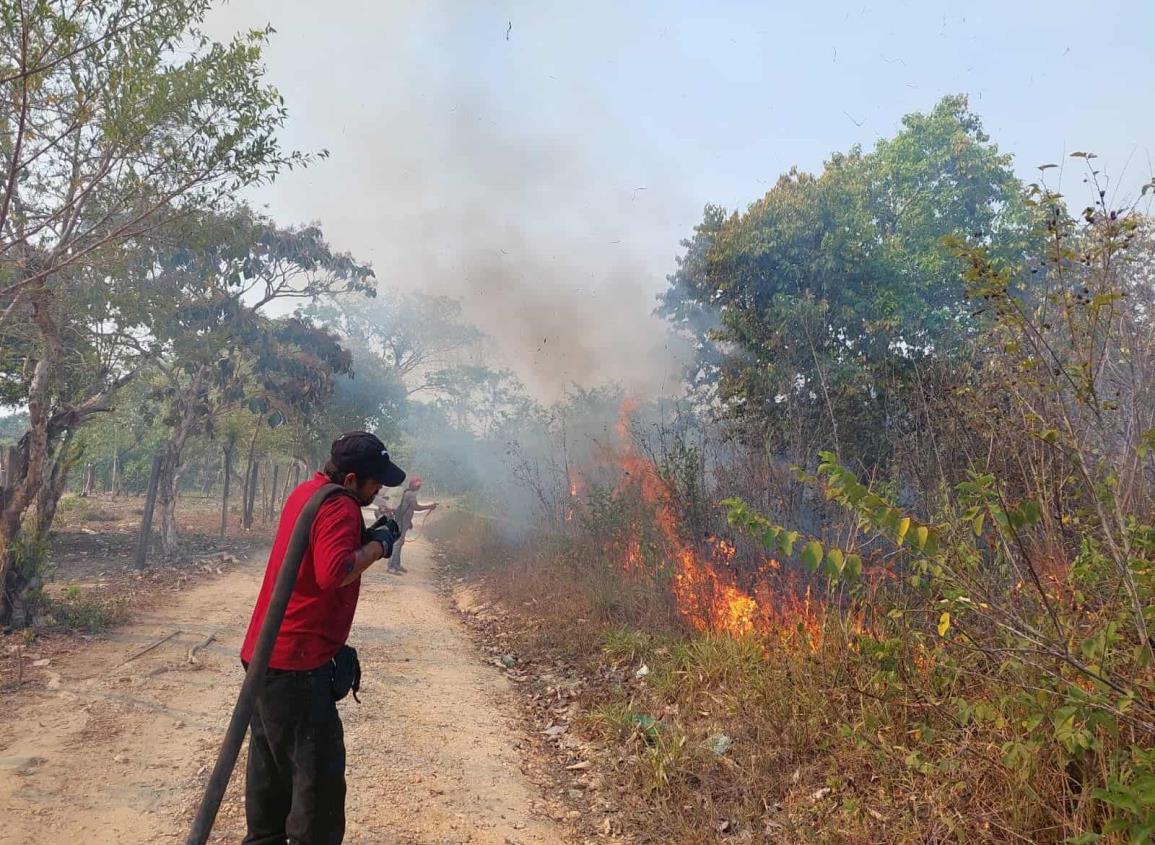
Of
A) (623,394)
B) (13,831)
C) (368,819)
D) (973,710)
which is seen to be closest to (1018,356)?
(973,710)

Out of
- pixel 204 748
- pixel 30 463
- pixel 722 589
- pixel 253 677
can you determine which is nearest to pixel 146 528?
pixel 30 463

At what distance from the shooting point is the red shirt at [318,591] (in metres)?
2.65

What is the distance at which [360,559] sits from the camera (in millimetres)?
2717

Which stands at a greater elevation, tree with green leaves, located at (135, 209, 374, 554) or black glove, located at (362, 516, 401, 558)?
tree with green leaves, located at (135, 209, 374, 554)

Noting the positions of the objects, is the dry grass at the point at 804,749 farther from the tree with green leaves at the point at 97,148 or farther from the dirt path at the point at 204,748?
the tree with green leaves at the point at 97,148

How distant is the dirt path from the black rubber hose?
129cm

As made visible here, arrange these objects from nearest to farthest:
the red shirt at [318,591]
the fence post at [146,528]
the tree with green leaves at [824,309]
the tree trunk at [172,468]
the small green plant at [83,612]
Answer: the red shirt at [318,591] < the small green plant at [83,612] < the tree with green leaves at [824,309] < the fence post at [146,528] < the tree trunk at [172,468]

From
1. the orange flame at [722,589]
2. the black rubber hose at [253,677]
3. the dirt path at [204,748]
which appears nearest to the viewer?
the black rubber hose at [253,677]

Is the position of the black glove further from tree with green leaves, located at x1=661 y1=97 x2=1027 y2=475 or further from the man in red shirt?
tree with green leaves, located at x1=661 y1=97 x2=1027 y2=475

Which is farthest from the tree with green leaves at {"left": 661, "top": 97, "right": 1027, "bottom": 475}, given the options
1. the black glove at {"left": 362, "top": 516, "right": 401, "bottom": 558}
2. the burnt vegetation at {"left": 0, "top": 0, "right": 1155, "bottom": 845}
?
the black glove at {"left": 362, "top": 516, "right": 401, "bottom": 558}

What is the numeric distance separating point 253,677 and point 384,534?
74cm

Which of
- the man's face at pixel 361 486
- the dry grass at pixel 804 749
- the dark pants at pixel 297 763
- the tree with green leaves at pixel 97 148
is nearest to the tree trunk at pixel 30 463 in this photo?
the tree with green leaves at pixel 97 148

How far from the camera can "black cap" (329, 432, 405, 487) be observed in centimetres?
292

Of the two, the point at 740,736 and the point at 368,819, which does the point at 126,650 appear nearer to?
the point at 368,819
